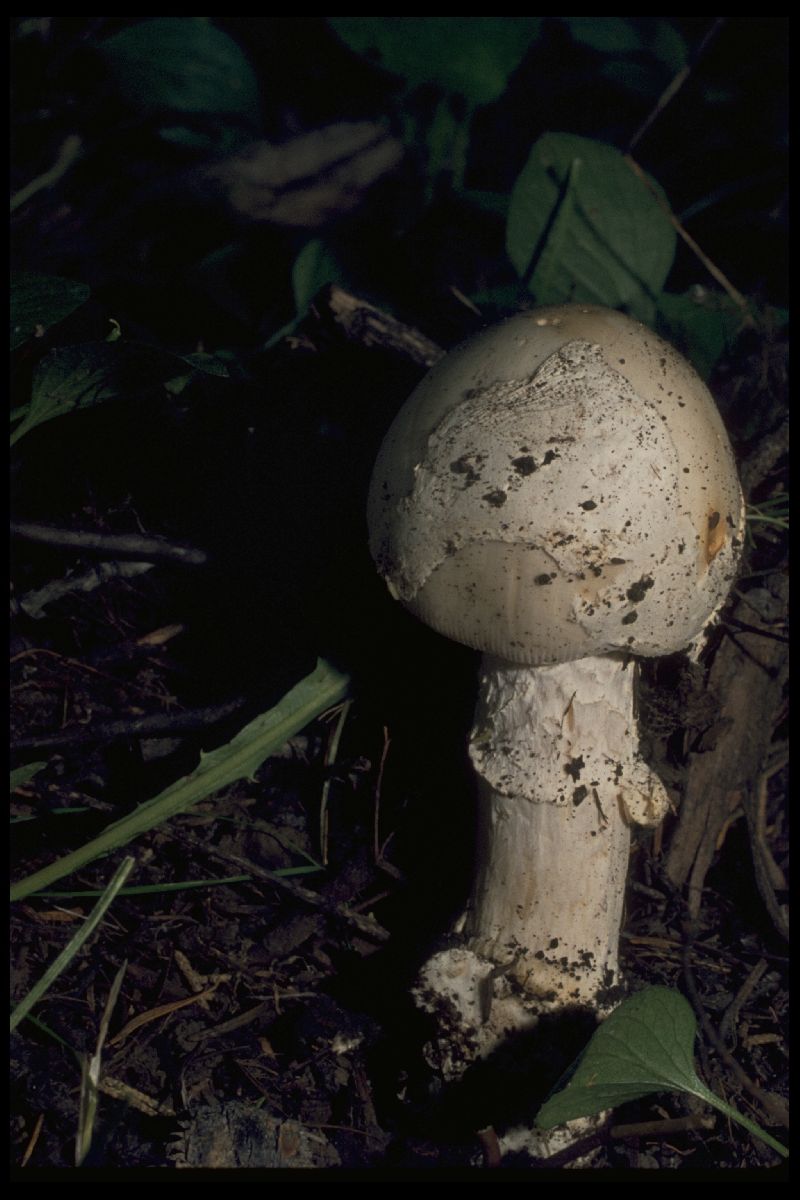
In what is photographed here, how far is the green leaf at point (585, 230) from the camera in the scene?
3262 millimetres

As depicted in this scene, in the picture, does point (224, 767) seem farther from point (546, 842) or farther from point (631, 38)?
point (631, 38)

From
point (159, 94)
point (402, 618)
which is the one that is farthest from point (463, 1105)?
point (159, 94)

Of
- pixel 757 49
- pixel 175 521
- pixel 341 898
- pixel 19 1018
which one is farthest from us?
pixel 757 49

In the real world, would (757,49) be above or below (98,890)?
above

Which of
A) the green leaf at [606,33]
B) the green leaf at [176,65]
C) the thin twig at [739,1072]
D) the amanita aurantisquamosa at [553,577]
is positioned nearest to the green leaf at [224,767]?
the amanita aurantisquamosa at [553,577]

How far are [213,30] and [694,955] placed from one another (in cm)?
368

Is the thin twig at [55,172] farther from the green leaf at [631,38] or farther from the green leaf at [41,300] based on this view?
the green leaf at [631,38]

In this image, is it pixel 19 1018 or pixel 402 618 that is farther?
pixel 402 618

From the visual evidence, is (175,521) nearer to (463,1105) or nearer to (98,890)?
(98,890)

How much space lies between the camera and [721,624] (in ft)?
10.4

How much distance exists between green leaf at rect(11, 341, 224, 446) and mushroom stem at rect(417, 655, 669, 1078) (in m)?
1.30

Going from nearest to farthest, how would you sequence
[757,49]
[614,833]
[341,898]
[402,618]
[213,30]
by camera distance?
[614,833] < [341,898] < [402,618] < [213,30] < [757,49]

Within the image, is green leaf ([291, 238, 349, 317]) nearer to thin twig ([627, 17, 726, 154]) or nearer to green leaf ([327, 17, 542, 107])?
green leaf ([327, 17, 542, 107])

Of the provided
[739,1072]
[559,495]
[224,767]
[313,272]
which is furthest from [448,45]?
[739,1072]
